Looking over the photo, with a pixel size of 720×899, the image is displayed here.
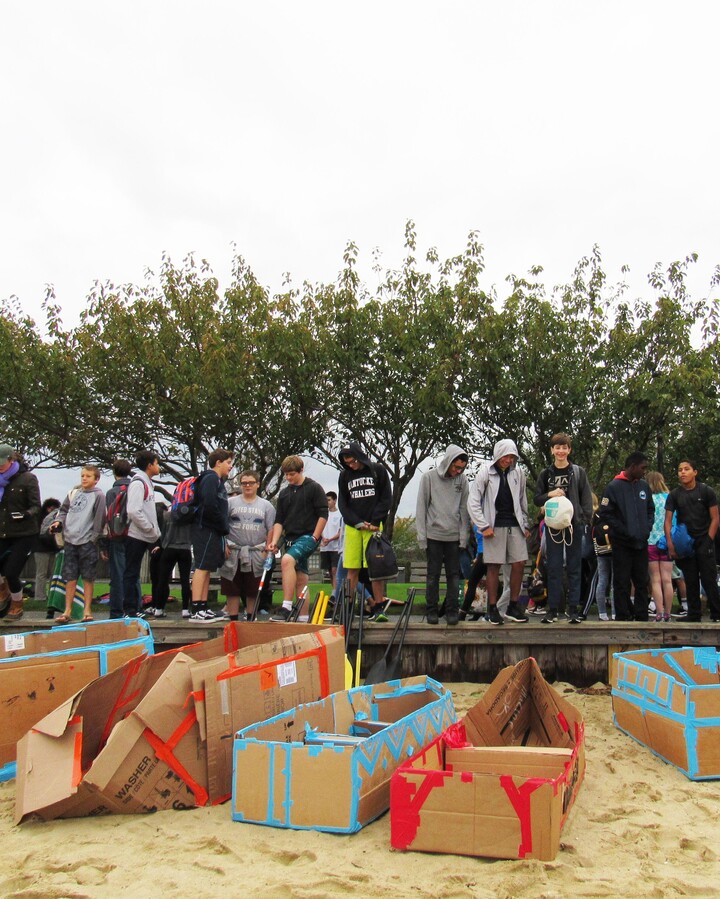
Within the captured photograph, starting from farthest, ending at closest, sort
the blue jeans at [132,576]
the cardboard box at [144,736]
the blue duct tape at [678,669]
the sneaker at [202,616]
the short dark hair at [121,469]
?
the short dark hair at [121,469], the blue jeans at [132,576], the sneaker at [202,616], the blue duct tape at [678,669], the cardboard box at [144,736]

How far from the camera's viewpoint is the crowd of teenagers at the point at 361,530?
7.36 metres

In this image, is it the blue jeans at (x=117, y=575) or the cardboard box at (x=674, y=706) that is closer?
the cardboard box at (x=674, y=706)

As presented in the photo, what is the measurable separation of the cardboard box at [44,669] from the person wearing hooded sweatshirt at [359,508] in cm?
227

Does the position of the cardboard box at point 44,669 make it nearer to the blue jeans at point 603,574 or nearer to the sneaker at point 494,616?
the sneaker at point 494,616

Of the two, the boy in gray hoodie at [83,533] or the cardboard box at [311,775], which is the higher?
the boy in gray hoodie at [83,533]

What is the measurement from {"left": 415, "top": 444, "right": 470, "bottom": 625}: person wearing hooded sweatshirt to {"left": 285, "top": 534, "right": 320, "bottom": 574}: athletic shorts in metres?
1.13

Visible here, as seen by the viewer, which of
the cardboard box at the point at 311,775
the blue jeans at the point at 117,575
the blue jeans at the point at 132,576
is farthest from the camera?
the blue jeans at the point at 117,575

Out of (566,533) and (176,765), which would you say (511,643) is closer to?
(566,533)

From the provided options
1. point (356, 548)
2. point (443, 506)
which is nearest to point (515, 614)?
point (443, 506)

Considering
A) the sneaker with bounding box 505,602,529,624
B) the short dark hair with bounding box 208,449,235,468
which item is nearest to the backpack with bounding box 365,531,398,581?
the sneaker with bounding box 505,602,529,624

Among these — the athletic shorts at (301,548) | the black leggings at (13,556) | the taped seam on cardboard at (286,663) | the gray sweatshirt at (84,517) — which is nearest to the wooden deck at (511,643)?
the athletic shorts at (301,548)

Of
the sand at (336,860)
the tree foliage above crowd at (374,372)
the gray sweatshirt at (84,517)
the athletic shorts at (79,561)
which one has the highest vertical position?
the tree foliage above crowd at (374,372)

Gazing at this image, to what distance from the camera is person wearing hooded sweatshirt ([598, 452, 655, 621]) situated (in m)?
7.77

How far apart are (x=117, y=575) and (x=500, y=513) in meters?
3.99
